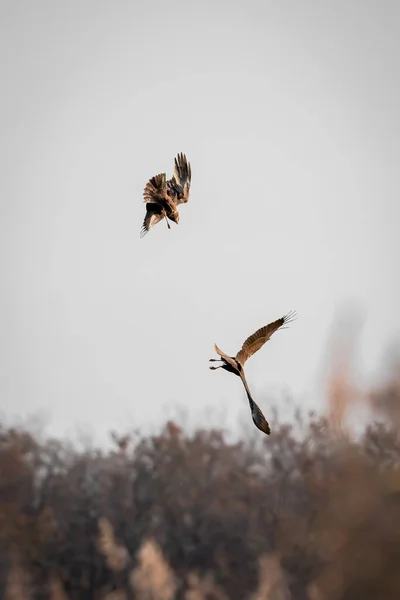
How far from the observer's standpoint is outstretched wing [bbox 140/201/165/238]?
31359mm

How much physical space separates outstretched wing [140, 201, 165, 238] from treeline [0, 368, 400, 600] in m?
30.5

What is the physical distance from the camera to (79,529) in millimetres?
84688

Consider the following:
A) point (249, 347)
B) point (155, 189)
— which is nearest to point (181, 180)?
point (155, 189)

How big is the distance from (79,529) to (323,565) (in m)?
19.4

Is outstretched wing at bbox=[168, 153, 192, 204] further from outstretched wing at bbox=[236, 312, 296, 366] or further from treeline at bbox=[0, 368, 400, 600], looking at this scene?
treeline at bbox=[0, 368, 400, 600]

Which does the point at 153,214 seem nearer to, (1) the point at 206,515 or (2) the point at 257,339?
(2) the point at 257,339

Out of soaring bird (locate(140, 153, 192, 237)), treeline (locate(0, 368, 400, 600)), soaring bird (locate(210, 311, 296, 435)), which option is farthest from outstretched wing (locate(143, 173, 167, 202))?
treeline (locate(0, 368, 400, 600))

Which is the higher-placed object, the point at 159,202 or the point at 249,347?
the point at 159,202

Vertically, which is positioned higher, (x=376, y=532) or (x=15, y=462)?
(x=15, y=462)

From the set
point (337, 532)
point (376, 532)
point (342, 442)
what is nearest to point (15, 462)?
point (342, 442)

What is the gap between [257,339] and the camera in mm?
27234

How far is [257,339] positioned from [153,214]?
5.35m

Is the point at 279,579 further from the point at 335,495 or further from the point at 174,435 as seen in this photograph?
the point at 174,435

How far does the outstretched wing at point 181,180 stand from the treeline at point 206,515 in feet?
94.8
